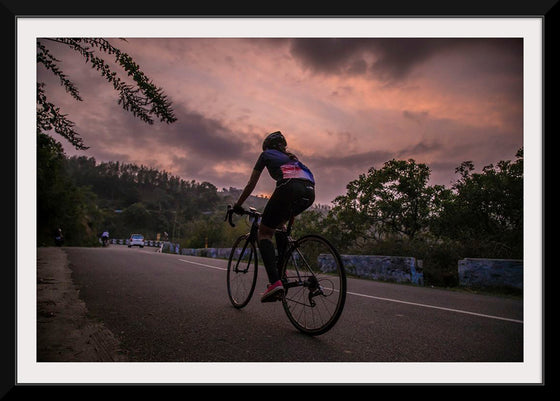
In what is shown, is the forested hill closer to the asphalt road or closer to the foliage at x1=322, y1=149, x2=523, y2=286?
the foliage at x1=322, y1=149, x2=523, y2=286

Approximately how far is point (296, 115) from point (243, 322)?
2494 mm

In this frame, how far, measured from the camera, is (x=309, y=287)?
2.69 m

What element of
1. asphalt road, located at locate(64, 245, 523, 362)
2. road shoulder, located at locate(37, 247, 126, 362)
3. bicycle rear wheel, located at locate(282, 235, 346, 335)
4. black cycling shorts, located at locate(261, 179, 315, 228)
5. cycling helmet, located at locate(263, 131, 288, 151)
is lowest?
asphalt road, located at locate(64, 245, 523, 362)

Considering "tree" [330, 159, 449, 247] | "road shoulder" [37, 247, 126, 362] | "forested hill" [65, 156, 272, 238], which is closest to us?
"road shoulder" [37, 247, 126, 362]

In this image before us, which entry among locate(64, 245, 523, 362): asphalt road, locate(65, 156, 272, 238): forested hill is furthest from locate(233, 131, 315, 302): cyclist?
locate(65, 156, 272, 238): forested hill

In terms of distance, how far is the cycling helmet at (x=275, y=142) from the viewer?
3049 millimetres

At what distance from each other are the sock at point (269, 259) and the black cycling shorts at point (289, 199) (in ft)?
0.82

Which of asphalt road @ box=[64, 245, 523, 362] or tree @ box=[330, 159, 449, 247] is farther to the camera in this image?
tree @ box=[330, 159, 449, 247]

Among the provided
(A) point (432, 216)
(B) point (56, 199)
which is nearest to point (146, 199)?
(B) point (56, 199)

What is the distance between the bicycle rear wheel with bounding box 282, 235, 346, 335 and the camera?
8.60 feet

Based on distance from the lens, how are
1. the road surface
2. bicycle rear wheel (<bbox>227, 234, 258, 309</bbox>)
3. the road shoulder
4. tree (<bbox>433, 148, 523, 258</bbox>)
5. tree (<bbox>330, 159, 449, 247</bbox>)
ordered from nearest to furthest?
1. the road shoulder
2. the road surface
3. bicycle rear wheel (<bbox>227, 234, 258, 309</bbox>)
4. tree (<bbox>433, 148, 523, 258</bbox>)
5. tree (<bbox>330, 159, 449, 247</bbox>)

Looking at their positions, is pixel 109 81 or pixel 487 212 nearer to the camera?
pixel 109 81

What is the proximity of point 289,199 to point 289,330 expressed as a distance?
3.78 ft

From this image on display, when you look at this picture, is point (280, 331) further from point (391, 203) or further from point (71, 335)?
point (391, 203)
